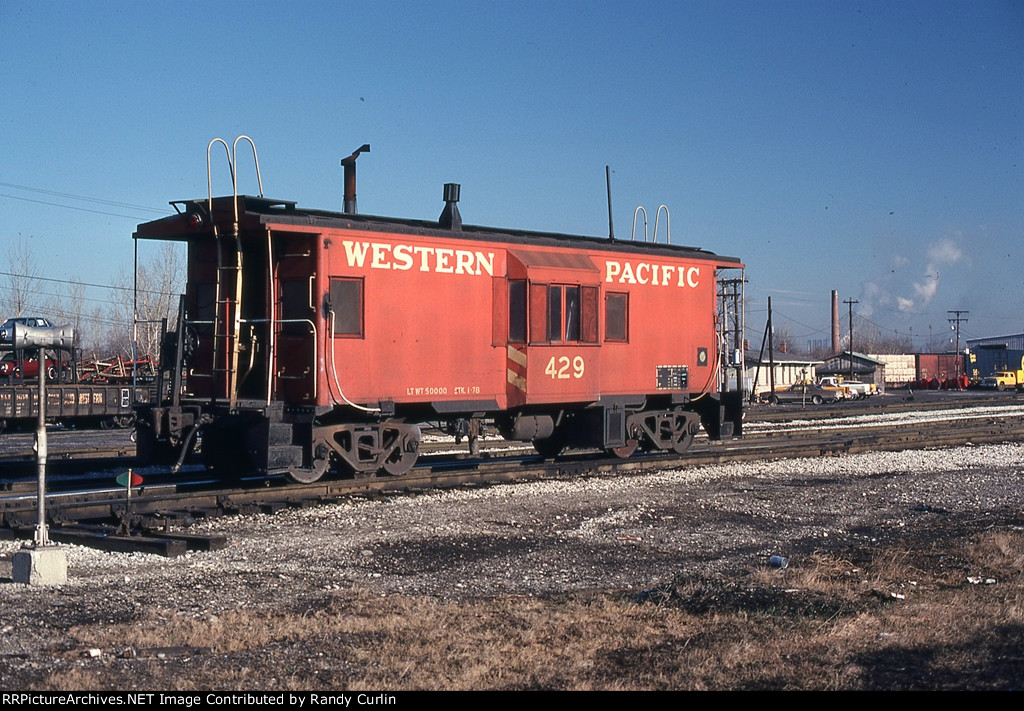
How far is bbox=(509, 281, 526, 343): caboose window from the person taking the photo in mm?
15109

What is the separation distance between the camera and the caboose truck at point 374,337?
43.2 ft

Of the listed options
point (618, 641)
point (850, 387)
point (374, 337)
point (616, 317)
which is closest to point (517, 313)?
point (616, 317)

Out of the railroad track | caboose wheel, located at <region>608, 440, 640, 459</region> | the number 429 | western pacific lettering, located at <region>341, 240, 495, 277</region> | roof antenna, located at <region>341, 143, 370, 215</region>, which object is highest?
roof antenna, located at <region>341, 143, 370, 215</region>

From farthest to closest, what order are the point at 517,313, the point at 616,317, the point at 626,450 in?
the point at 626,450
the point at 616,317
the point at 517,313

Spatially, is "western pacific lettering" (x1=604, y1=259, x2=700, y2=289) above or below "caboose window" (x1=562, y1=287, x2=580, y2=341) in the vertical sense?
above

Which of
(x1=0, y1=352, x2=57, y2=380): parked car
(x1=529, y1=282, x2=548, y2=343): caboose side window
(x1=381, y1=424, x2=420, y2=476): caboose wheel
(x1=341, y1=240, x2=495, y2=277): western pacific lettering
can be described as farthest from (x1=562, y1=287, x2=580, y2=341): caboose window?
(x1=0, y1=352, x2=57, y2=380): parked car

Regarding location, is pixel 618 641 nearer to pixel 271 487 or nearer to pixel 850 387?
pixel 271 487

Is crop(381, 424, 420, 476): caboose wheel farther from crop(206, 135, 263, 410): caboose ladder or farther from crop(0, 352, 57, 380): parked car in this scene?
crop(0, 352, 57, 380): parked car

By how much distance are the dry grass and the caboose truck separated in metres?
5.82

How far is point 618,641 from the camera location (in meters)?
6.43

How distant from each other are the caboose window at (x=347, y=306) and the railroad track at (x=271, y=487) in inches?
76.6

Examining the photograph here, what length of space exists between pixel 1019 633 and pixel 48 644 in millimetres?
5908

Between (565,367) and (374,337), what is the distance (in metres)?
3.27

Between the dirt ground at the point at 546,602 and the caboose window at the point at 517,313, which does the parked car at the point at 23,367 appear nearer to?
the caboose window at the point at 517,313
